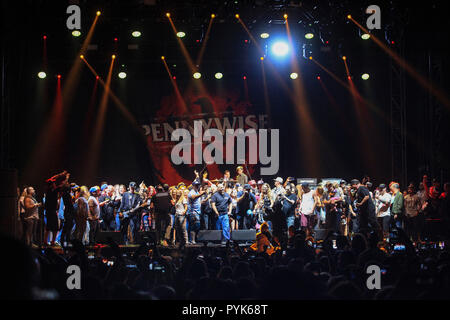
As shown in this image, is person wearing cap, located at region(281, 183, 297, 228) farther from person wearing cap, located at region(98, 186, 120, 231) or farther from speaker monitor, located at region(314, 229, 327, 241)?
person wearing cap, located at region(98, 186, 120, 231)

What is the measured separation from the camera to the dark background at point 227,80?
53.5 feet

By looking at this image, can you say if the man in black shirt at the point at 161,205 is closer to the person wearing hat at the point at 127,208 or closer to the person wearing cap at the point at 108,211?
the person wearing hat at the point at 127,208

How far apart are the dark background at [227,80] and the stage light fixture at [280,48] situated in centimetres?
60

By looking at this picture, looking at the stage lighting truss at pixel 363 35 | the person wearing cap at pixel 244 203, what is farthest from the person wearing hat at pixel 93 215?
the stage lighting truss at pixel 363 35

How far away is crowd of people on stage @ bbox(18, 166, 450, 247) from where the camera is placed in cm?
1348

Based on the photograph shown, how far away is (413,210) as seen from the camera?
48.2 feet

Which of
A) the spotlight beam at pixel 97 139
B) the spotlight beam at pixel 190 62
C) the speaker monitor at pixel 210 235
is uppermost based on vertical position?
the spotlight beam at pixel 190 62

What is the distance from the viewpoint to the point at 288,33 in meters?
18.2

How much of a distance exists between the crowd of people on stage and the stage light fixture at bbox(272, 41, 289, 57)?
5426 millimetres

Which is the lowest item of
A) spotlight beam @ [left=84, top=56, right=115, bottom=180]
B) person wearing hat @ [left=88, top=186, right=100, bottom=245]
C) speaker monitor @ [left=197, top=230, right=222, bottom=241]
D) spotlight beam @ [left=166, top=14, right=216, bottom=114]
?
speaker monitor @ [left=197, top=230, right=222, bottom=241]

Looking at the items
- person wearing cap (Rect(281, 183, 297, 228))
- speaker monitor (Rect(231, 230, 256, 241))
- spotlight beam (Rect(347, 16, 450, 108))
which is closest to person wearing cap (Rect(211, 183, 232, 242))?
speaker monitor (Rect(231, 230, 256, 241))

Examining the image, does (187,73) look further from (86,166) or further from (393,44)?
(393,44)

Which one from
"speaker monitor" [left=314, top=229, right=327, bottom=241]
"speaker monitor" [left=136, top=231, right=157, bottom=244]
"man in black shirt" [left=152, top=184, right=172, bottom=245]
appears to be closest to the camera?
"speaker monitor" [left=136, top=231, right=157, bottom=244]
